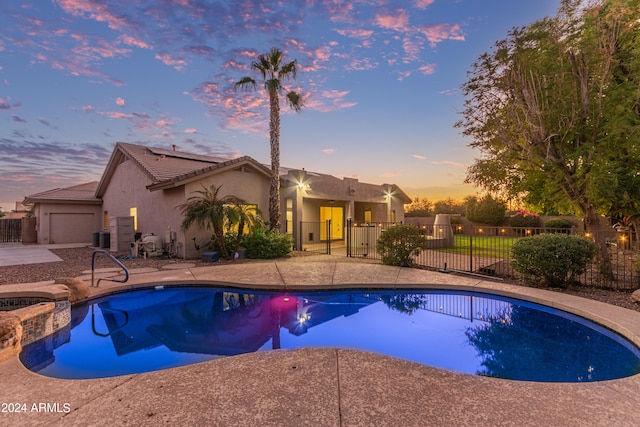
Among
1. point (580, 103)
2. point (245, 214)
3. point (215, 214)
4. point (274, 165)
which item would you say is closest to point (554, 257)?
point (580, 103)

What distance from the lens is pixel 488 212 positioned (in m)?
25.5

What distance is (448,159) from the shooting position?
56.3 ft

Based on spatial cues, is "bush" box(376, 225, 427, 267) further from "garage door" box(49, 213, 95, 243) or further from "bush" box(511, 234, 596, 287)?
"garage door" box(49, 213, 95, 243)

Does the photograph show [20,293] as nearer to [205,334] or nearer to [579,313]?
[205,334]

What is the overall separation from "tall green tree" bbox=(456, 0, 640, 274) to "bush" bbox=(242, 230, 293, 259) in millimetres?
8881

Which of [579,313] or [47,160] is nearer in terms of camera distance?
[579,313]

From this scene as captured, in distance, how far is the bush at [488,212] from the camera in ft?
83.1

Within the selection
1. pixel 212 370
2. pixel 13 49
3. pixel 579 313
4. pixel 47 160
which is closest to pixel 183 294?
pixel 212 370

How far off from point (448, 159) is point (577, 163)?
953cm

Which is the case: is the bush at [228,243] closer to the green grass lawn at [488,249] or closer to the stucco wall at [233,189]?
the stucco wall at [233,189]

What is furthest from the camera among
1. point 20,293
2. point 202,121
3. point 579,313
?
point 202,121

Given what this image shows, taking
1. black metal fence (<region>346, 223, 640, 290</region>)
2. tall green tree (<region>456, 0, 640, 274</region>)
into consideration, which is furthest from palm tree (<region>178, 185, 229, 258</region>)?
tall green tree (<region>456, 0, 640, 274</region>)

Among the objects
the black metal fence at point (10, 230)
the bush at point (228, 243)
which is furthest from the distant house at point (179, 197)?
the black metal fence at point (10, 230)

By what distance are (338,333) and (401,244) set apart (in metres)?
5.21
